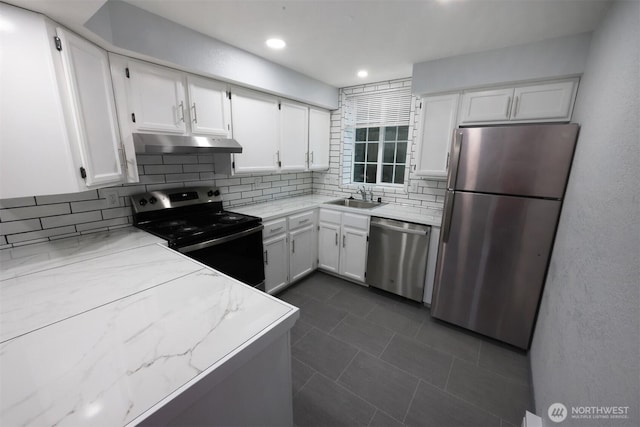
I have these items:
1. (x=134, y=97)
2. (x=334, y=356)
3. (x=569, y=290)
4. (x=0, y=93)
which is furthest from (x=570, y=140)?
(x=0, y=93)

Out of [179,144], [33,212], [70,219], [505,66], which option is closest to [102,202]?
[70,219]

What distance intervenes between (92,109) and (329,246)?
2.38 meters

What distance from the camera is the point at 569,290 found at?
52.6 inches

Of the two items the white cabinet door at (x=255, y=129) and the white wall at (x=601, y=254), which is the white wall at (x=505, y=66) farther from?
the white cabinet door at (x=255, y=129)

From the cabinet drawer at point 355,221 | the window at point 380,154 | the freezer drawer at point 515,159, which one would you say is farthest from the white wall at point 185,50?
the freezer drawer at point 515,159

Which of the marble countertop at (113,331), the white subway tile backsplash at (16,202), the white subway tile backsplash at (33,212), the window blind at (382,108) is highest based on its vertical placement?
the window blind at (382,108)

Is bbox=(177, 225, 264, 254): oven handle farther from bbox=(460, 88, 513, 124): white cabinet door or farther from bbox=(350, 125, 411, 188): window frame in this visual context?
bbox=(460, 88, 513, 124): white cabinet door

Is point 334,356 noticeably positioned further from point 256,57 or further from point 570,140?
point 256,57

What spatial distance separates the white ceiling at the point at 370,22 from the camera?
4.89ft

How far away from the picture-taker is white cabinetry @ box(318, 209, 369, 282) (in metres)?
2.84

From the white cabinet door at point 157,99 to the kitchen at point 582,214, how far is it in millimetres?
126

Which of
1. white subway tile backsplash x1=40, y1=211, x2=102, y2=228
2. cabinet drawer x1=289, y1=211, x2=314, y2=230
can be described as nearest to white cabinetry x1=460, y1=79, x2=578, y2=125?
cabinet drawer x1=289, y1=211, x2=314, y2=230

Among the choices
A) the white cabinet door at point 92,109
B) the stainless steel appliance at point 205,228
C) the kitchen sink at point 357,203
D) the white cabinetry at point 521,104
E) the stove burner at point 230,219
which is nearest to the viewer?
the white cabinet door at point 92,109

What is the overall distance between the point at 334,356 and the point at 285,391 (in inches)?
41.9
